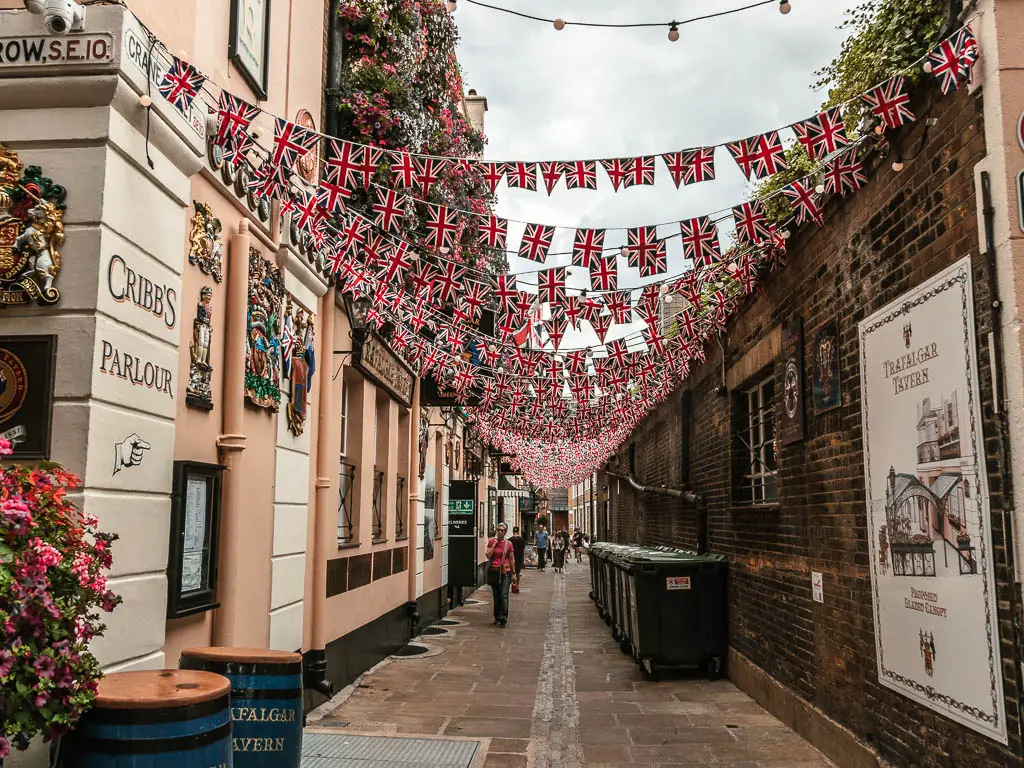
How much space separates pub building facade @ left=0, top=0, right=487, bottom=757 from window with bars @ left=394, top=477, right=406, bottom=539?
10.8ft

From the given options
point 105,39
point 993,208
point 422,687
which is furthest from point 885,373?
point 422,687

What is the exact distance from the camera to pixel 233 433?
5672 millimetres

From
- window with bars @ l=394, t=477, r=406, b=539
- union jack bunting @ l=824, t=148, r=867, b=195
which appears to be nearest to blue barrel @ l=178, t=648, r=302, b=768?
union jack bunting @ l=824, t=148, r=867, b=195

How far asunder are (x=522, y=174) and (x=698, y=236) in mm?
1502

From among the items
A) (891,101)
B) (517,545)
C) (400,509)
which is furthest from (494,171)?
(517,545)

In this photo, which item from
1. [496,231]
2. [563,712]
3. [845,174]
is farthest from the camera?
[563,712]

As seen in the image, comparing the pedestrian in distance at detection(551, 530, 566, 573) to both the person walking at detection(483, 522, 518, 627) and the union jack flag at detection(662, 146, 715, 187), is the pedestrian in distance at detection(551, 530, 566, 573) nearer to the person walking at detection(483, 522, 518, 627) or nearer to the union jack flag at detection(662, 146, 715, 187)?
the person walking at detection(483, 522, 518, 627)

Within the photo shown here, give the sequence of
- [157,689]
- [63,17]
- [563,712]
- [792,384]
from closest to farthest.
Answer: [157,689]
[63,17]
[792,384]
[563,712]

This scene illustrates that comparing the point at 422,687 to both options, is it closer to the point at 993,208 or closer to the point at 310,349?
the point at 310,349

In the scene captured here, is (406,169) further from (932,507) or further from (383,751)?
(383,751)

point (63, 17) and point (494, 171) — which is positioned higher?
point (63, 17)

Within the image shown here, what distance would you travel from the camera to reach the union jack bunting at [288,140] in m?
5.46

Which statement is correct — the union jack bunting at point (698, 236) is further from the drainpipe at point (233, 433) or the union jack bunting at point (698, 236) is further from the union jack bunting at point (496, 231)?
the drainpipe at point (233, 433)

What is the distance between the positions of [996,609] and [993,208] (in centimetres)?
200
